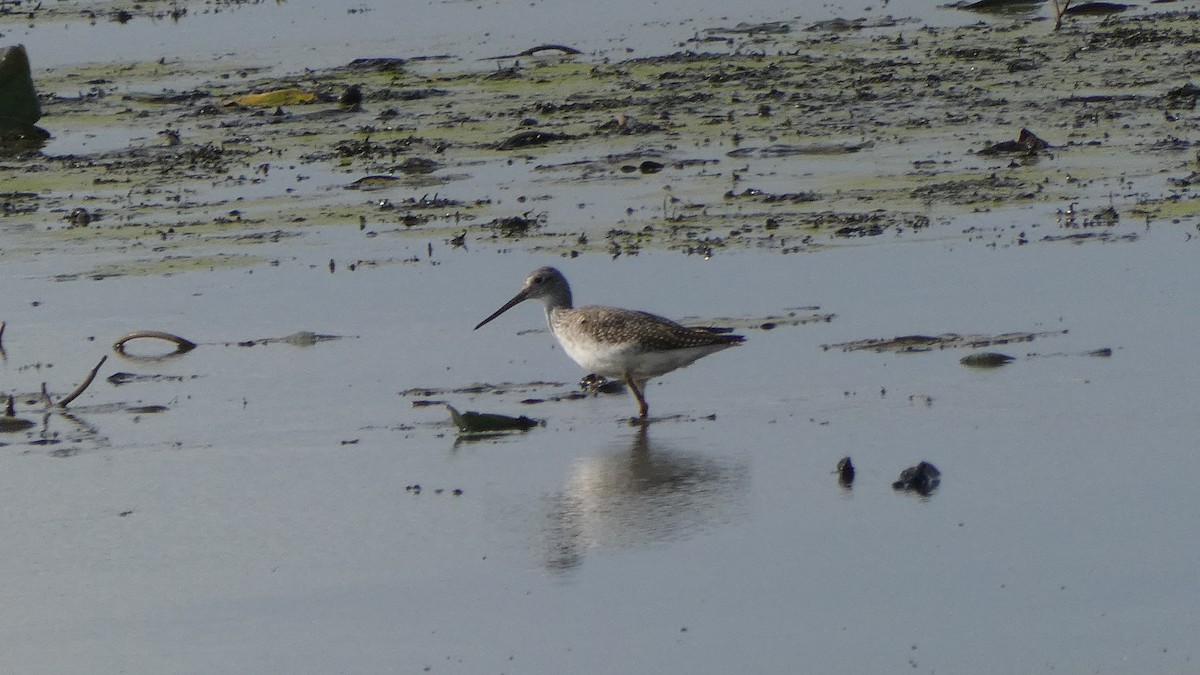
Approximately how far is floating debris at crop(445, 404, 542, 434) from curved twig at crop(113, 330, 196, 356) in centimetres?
189

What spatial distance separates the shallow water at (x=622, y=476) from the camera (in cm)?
626

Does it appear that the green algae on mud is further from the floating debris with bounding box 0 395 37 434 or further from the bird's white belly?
the floating debris with bounding box 0 395 37 434

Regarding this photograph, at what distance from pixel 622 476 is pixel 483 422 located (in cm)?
76

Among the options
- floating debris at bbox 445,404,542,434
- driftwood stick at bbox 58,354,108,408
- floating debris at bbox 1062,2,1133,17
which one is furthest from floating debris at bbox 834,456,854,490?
floating debris at bbox 1062,2,1133,17

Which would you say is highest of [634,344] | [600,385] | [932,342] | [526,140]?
[634,344]

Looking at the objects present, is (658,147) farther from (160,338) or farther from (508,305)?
(160,338)

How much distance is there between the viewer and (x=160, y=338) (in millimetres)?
9945

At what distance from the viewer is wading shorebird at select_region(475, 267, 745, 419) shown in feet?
29.2

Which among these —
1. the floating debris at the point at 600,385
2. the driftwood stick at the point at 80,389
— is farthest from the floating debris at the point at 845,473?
the driftwood stick at the point at 80,389

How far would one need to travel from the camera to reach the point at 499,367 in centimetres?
968

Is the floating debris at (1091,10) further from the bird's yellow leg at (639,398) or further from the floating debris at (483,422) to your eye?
the floating debris at (483,422)

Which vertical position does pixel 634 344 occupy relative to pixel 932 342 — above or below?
above

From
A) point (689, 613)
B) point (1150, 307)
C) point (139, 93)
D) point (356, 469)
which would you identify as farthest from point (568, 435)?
point (139, 93)

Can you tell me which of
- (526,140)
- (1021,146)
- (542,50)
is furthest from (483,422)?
(542,50)
